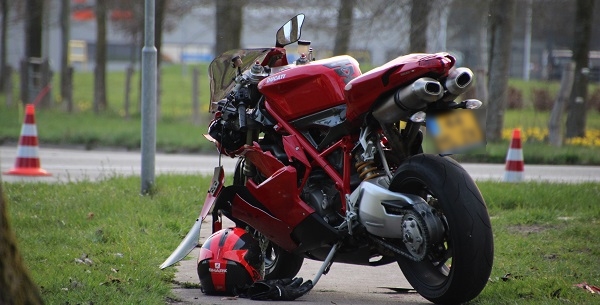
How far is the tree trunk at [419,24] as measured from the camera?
16.5m

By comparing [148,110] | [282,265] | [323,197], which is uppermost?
[148,110]

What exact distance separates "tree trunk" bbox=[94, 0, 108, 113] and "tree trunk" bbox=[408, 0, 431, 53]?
1134 cm

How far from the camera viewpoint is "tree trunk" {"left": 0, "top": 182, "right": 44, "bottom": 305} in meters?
3.80

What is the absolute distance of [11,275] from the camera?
12.7 feet

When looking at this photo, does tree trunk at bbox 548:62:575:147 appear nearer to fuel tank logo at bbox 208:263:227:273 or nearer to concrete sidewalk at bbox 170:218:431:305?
concrete sidewalk at bbox 170:218:431:305

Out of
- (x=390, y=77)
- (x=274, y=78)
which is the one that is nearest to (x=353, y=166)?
(x=390, y=77)

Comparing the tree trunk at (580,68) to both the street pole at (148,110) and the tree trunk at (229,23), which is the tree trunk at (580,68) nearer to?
the tree trunk at (229,23)

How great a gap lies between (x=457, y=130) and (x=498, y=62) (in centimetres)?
1398

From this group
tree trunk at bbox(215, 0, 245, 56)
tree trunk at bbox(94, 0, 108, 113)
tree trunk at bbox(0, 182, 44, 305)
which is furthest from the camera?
tree trunk at bbox(94, 0, 108, 113)

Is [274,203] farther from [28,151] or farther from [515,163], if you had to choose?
[28,151]

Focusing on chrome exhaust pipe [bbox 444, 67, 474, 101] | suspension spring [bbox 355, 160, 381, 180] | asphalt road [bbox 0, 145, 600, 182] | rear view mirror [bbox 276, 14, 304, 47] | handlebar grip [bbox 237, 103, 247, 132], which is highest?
rear view mirror [bbox 276, 14, 304, 47]

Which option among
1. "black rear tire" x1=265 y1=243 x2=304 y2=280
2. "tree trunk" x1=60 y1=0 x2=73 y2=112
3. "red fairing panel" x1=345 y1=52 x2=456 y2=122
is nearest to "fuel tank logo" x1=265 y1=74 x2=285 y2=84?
"red fairing panel" x1=345 y1=52 x2=456 y2=122

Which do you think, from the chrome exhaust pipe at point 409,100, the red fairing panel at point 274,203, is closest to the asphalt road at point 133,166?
the red fairing panel at point 274,203

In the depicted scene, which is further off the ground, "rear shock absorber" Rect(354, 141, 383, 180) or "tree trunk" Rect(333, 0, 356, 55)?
"tree trunk" Rect(333, 0, 356, 55)
